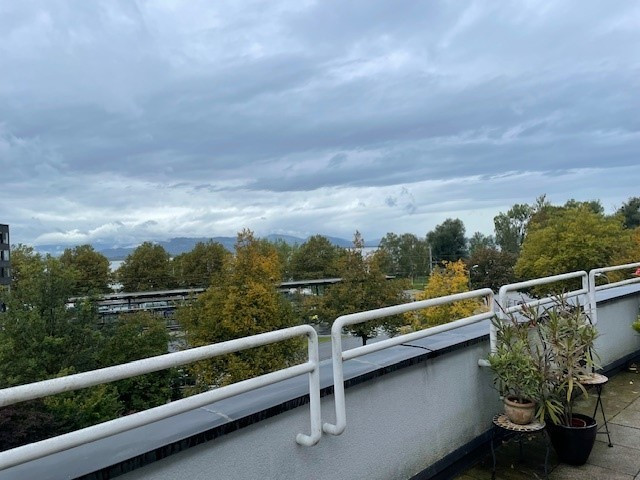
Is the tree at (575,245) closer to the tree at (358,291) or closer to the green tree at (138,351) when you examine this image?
the tree at (358,291)

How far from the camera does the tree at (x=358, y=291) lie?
30.3 meters

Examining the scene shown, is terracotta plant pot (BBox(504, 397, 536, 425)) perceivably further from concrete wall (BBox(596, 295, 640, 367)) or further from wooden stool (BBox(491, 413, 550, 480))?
concrete wall (BBox(596, 295, 640, 367))

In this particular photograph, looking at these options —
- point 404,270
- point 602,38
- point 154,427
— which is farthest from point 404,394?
point 404,270

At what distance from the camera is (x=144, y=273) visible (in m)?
50.3

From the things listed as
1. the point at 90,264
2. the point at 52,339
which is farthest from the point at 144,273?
the point at 52,339

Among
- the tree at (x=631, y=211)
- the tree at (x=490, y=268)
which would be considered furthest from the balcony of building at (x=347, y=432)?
the tree at (x=631, y=211)

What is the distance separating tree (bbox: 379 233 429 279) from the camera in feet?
233

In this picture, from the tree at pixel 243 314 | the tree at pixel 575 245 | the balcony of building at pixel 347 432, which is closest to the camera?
the balcony of building at pixel 347 432

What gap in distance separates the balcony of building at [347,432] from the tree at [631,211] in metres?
57.8

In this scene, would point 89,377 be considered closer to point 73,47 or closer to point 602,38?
point 73,47

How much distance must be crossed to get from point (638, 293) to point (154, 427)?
4982 mm

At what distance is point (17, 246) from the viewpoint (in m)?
50.2

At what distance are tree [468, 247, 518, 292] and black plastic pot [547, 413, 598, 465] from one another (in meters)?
46.5

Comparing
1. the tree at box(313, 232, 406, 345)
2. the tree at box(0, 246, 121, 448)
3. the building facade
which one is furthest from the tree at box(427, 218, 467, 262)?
the building facade
